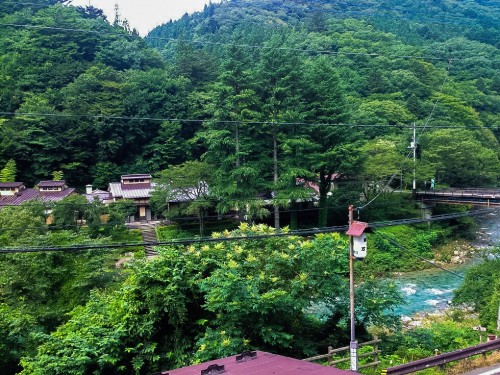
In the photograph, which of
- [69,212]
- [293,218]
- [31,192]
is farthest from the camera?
[293,218]

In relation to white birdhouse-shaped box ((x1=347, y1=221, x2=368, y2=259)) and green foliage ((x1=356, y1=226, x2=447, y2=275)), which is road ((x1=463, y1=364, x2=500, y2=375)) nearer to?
white birdhouse-shaped box ((x1=347, y1=221, x2=368, y2=259))

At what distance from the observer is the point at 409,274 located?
25797 mm

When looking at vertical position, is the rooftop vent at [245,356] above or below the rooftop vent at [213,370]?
below

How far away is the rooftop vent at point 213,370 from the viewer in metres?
5.52

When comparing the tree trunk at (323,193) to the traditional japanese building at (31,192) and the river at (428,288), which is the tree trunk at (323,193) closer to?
the river at (428,288)

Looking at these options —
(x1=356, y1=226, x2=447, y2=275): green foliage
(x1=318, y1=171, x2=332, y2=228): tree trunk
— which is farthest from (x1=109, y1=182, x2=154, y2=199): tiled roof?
(x1=356, y1=226, x2=447, y2=275): green foliage

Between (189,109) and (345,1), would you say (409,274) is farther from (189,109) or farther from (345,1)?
(345,1)

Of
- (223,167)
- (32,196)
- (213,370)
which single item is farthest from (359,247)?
(32,196)

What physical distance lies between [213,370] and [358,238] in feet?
11.7

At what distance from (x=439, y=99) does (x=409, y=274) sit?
2679cm

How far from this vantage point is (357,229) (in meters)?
7.87

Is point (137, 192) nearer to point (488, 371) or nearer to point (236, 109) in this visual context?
point (236, 109)

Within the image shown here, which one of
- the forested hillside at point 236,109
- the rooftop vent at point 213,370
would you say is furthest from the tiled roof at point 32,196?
the rooftop vent at point 213,370

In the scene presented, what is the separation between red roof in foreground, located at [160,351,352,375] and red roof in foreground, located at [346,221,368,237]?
2.49 meters
